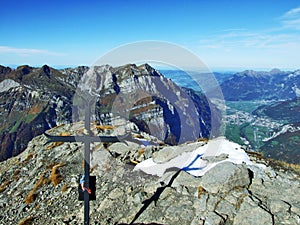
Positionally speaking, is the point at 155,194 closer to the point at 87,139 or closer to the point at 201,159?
the point at 201,159

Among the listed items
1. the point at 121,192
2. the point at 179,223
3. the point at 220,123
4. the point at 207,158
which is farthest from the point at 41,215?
the point at 220,123

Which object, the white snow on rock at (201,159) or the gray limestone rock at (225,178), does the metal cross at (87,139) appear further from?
the white snow on rock at (201,159)

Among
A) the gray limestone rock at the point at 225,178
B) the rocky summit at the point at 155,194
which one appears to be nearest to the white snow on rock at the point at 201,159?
the rocky summit at the point at 155,194

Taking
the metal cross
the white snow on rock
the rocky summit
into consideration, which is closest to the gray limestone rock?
the rocky summit

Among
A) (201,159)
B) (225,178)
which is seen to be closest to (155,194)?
(225,178)

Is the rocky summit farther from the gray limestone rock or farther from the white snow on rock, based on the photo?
the white snow on rock

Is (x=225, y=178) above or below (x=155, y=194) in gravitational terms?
above
